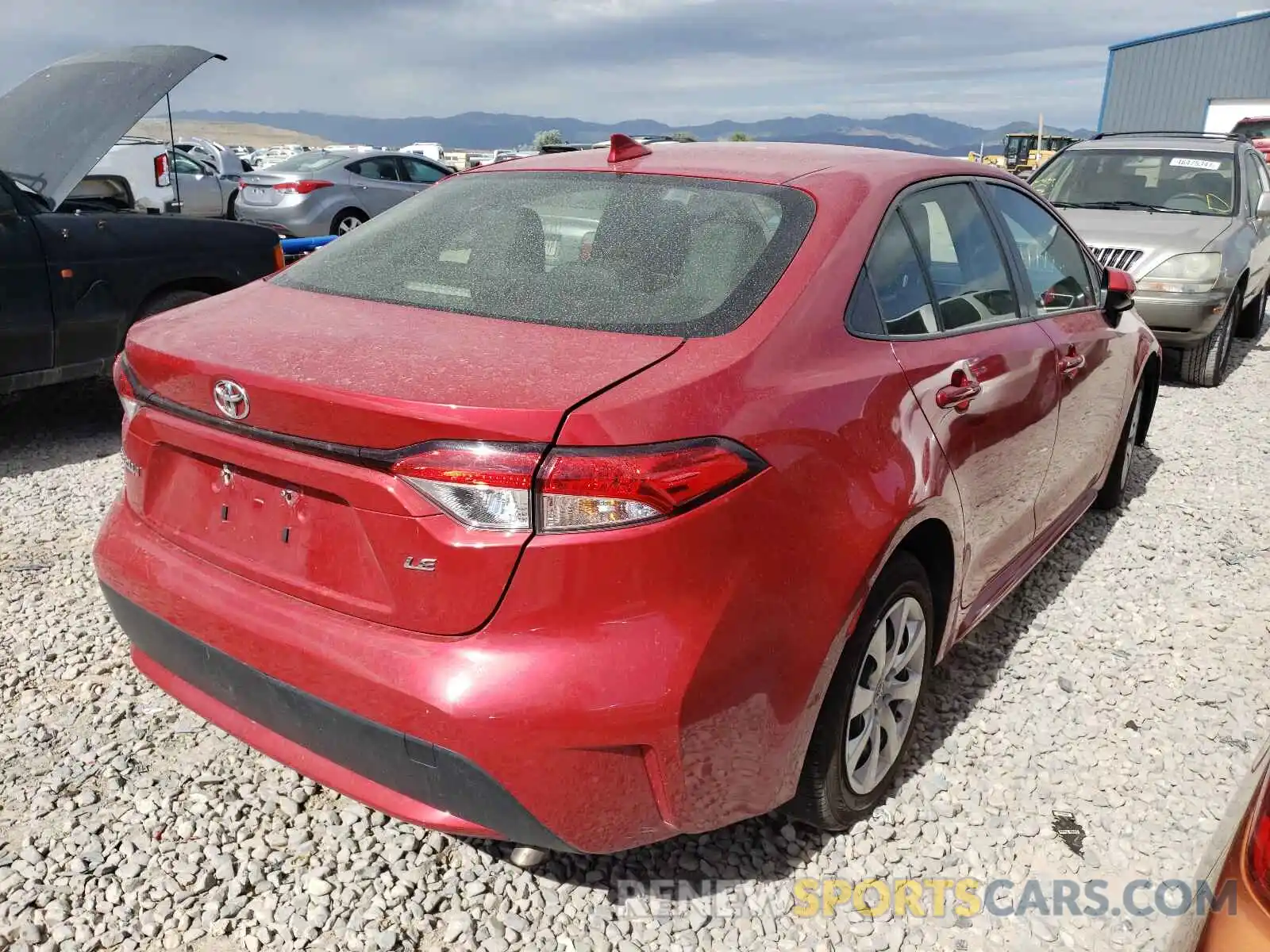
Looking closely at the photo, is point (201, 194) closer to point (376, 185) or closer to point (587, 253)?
point (376, 185)

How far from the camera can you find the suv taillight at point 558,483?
169 cm

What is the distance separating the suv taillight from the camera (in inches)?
66.5

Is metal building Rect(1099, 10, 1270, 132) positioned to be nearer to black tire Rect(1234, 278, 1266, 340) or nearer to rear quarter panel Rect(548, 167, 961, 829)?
black tire Rect(1234, 278, 1266, 340)

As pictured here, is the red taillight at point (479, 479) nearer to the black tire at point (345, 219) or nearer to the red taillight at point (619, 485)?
the red taillight at point (619, 485)

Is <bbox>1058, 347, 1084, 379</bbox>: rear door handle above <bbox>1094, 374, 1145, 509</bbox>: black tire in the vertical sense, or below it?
above

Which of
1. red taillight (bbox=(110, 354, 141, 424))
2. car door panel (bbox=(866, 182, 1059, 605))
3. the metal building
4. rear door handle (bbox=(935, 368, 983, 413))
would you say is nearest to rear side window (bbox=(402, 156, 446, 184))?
car door panel (bbox=(866, 182, 1059, 605))

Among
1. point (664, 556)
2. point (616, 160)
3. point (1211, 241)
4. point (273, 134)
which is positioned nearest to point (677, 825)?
point (664, 556)

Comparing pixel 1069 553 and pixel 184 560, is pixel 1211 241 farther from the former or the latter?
pixel 184 560

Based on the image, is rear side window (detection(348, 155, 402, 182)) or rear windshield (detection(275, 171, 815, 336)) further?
rear side window (detection(348, 155, 402, 182))

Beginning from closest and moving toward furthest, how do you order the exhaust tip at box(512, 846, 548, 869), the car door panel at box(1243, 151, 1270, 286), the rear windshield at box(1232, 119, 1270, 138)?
the exhaust tip at box(512, 846, 548, 869) < the car door panel at box(1243, 151, 1270, 286) < the rear windshield at box(1232, 119, 1270, 138)

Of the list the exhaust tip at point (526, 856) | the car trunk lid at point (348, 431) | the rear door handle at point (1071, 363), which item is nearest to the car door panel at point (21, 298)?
the car trunk lid at point (348, 431)

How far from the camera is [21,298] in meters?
4.82

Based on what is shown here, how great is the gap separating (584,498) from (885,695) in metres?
1.16

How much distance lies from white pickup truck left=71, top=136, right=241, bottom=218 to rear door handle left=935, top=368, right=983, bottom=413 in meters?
4.71
